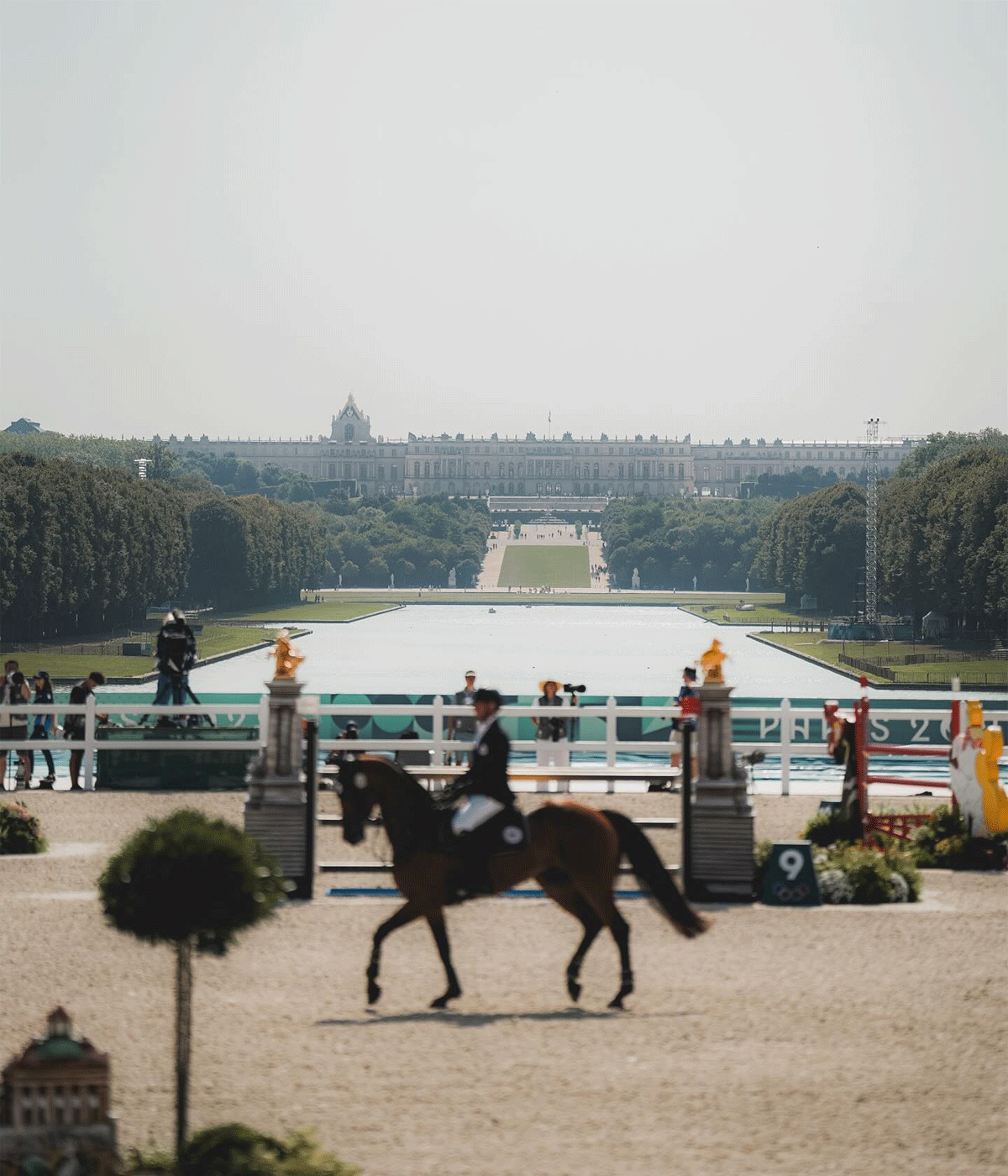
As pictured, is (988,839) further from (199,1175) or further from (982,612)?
(982,612)

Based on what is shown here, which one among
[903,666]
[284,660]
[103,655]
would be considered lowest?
[103,655]

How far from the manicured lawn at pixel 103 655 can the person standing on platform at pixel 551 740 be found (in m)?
38.5

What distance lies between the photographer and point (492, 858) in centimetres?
1100

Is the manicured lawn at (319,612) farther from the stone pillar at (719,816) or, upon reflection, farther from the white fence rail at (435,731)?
the stone pillar at (719,816)

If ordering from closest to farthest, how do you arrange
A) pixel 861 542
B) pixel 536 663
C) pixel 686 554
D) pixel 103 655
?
1. pixel 536 663
2. pixel 103 655
3. pixel 861 542
4. pixel 686 554

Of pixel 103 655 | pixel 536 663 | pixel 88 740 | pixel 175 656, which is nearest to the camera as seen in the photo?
pixel 88 740

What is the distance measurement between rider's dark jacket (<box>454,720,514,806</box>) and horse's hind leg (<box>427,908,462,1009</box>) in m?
0.80

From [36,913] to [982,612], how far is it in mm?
70515

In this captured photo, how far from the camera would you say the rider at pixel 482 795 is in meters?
10.9

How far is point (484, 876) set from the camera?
11.0 meters

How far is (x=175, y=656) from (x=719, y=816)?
1046 cm

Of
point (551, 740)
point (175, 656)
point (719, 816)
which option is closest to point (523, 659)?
point (175, 656)

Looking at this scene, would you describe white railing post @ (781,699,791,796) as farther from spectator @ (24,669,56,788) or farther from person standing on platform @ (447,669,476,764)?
spectator @ (24,669,56,788)

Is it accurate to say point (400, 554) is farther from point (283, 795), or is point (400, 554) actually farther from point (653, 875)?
point (653, 875)
